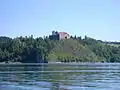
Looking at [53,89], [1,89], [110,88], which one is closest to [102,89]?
[110,88]

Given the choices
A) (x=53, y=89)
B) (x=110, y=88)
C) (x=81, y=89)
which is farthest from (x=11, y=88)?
(x=110, y=88)

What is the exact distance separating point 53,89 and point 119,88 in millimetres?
7616

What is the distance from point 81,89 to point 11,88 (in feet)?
27.5

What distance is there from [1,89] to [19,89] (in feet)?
6.87

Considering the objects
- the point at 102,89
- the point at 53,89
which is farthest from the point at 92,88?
the point at 53,89

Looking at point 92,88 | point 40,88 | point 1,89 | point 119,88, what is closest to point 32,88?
point 40,88

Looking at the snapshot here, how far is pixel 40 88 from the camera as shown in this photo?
44531mm

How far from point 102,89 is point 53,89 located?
18.3 feet

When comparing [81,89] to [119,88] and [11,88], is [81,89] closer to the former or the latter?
[119,88]

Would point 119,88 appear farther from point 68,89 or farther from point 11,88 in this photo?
point 11,88

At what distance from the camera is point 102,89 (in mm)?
42562

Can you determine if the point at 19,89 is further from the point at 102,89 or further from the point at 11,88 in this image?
the point at 102,89

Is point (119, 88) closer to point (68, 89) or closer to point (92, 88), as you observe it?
point (92, 88)

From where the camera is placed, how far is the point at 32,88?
44.2 meters
